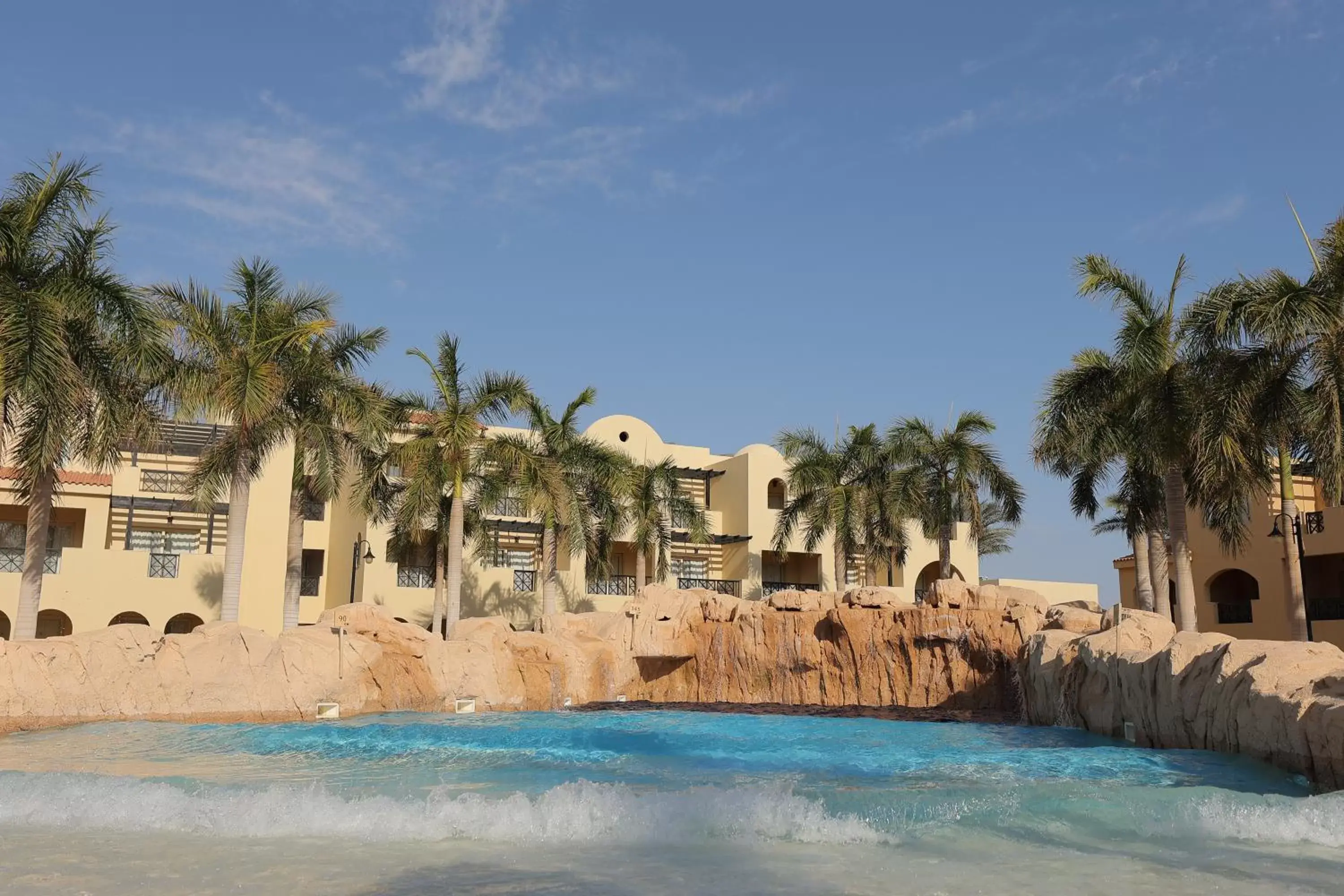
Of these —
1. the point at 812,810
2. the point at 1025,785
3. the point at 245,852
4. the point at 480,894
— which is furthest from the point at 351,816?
the point at 1025,785

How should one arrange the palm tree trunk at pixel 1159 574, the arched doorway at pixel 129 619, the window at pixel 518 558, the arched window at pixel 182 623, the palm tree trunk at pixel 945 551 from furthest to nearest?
the window at pixel 518 558 → the palm tree trunk at pixel 945 551 → the arched window at pixel 182 623 → the arched doorway at pixel 129 619 → the palm tree trunk at pixel 1159 574

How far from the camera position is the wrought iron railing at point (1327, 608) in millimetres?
29828

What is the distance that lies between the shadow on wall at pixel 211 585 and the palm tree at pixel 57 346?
27.6 ft

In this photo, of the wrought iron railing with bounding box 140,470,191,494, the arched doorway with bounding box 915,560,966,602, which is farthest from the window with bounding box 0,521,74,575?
the arched doorway with bounding box 915,560,966,602

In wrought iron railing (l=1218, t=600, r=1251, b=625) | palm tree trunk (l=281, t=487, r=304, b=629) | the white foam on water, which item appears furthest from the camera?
wrought iron railing (l=1218, t=600, r=1251, b=625)

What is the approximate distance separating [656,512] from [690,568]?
8.10 m

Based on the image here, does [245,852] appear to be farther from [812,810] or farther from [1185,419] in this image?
[1185,419]

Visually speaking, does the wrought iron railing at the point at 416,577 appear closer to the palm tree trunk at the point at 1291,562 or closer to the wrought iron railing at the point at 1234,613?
the palm tree trunk at the point at 1291,562

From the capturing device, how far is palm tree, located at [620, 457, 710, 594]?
31.2 m

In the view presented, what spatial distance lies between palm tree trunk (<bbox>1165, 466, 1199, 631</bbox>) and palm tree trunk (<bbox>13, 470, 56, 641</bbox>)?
20.8 meters

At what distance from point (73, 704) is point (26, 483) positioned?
13.8ft

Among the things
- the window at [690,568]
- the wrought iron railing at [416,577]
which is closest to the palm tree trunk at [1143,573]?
the window at [690,568]

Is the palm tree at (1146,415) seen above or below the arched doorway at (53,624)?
above

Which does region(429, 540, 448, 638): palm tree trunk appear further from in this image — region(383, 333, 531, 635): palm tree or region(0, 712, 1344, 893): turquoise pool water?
region(0, 712, 1344, 893): turquoise pool water
